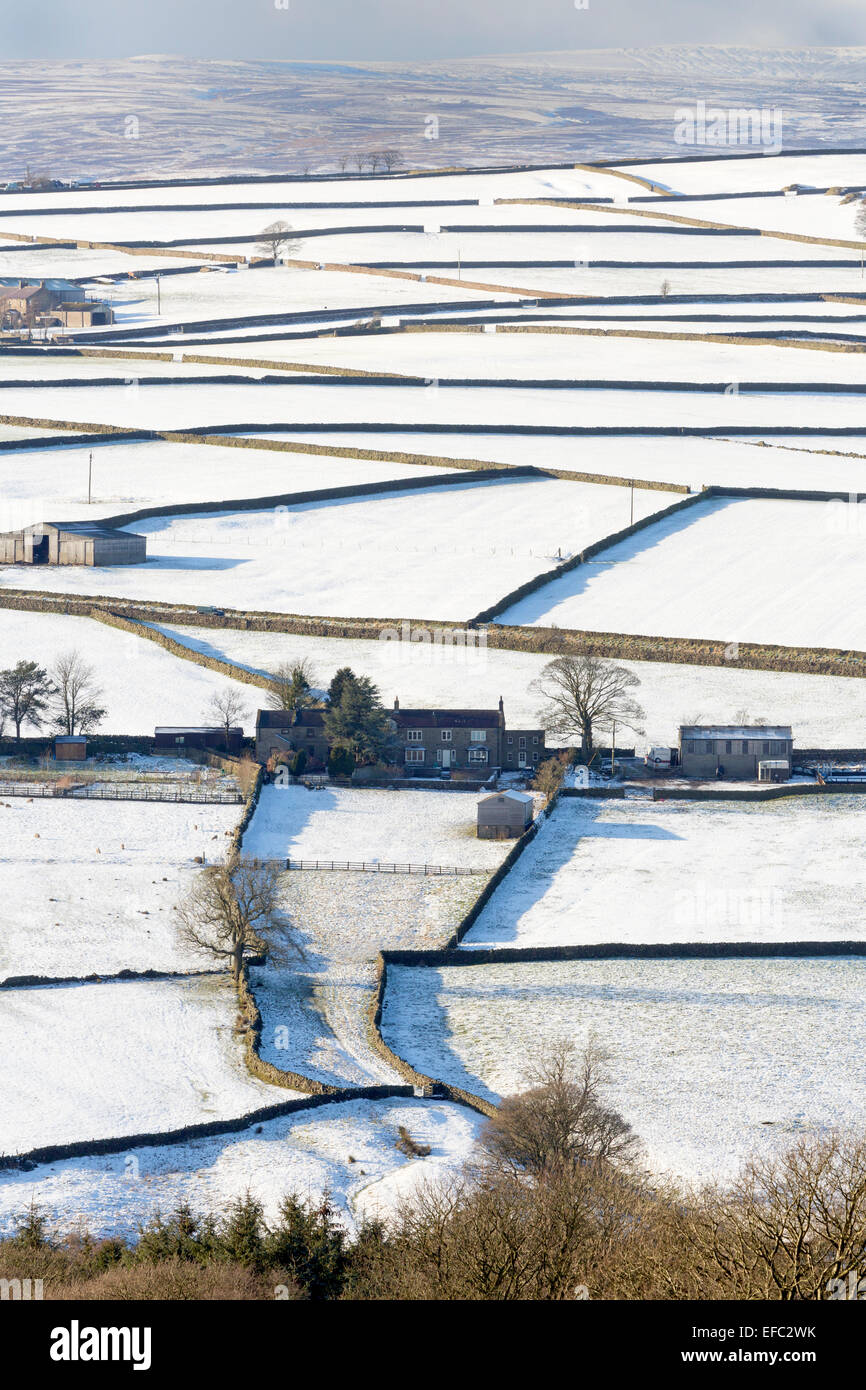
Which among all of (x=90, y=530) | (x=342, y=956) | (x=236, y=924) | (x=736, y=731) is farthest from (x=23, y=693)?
(x=736, y=731)

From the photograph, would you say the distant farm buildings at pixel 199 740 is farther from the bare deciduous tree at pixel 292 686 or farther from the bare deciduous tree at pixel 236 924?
the bare deciduous tree at pixel 236 924

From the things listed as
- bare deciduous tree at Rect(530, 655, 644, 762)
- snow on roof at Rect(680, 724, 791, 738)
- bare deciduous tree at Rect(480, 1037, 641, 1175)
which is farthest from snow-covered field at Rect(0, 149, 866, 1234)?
snow on roof at Rect(680, 724, 791, 738)

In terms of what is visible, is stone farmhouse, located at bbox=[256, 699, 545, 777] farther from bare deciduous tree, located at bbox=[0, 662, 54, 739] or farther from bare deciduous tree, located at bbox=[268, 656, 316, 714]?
bare deciduous tree, located at bbox=[0, 662, 54, 739]

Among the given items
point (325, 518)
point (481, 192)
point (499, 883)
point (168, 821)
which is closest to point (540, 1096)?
point (499, 883)

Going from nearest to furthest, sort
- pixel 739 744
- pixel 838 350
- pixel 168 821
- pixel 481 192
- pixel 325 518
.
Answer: pixel 168 821 < pixel 739 744 < pixel 325 518 < pixel 838 350 < pixel 481 192

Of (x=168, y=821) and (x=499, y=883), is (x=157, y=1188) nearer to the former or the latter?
(x=499, y=883)

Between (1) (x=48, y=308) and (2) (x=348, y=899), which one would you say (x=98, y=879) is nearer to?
(2) (x=348, y=899)

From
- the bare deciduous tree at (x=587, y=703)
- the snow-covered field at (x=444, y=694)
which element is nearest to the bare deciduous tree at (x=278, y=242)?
the snow-covered field at (x=444, y=694)
